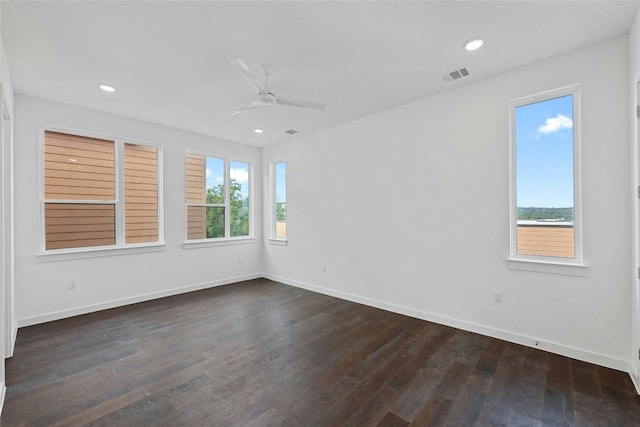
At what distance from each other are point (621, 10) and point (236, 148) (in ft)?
17.8

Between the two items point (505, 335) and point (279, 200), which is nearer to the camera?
point (505, 335)

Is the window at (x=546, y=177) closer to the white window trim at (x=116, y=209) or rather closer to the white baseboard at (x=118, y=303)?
the white baseboard at (x=118, y=303)

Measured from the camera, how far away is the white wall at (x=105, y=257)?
3.54 metres

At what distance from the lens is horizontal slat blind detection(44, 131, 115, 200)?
381 cm

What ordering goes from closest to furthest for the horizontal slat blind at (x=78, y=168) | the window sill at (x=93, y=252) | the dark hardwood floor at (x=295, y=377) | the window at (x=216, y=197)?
the dark hardwood floor at (x=295, y=377)
the window sill at (x=93, y=252)
the horizontal slat blind at (x=78, y=168)
the window at (x=216, y=197)

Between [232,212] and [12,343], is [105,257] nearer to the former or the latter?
[12,343]

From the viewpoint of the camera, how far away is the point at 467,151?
334 centimetres


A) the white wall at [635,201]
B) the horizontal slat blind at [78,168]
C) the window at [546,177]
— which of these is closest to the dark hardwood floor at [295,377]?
the white wall at [635,201]

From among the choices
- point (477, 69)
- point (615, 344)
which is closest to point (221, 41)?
point (477, 69)

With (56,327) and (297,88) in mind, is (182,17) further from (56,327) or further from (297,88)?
(56,327)

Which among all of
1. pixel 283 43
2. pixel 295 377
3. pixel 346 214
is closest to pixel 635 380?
pixel 295 377

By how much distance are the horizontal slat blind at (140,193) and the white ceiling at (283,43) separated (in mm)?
1046

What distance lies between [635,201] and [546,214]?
67cm

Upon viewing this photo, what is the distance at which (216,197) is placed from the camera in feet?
18.4
